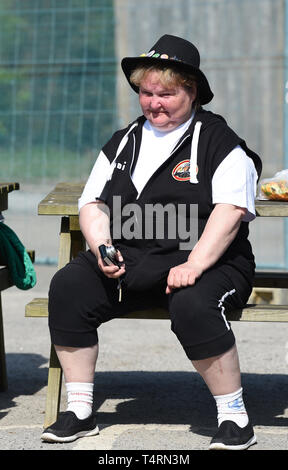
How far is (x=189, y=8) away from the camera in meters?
8.12

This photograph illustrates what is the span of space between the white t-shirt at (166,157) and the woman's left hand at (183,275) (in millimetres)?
284

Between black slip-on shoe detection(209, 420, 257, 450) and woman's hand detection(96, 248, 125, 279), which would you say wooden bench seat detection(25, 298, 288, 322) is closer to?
woman's hand detection(96, 248, 125, 279)

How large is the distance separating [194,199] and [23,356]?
223 cm

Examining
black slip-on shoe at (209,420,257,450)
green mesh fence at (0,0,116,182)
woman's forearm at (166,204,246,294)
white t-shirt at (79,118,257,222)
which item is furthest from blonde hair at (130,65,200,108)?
green mesh fence at (0,0,116,182)

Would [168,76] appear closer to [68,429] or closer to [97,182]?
[97,182]

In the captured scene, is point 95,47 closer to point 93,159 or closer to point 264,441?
point 93,159

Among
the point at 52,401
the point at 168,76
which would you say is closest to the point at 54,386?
the point at 52,401

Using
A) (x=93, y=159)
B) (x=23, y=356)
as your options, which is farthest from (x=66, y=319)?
(x=93, y=159)

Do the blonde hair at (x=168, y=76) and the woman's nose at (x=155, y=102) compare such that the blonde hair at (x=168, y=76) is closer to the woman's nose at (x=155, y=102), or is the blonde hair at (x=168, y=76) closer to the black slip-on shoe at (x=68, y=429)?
the woman's nose at (x=155, y=102)

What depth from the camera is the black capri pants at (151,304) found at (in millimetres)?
3803

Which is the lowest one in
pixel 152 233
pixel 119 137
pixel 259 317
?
pixel 259 317

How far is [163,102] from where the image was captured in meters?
4.11

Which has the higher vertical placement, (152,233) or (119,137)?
(119,137)


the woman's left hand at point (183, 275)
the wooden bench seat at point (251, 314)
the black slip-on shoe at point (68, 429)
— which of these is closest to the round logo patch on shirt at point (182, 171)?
the woman's left hand at point (183, 275)
